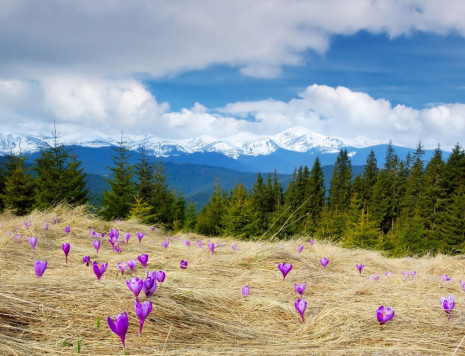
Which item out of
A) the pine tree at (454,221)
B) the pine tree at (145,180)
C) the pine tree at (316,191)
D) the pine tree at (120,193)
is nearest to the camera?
the pine tree at (120,193)

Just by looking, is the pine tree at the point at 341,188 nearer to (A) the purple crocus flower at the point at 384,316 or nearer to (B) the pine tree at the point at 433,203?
(B) the pine tree at the point at 433,203

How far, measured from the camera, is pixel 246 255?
444 centimetres

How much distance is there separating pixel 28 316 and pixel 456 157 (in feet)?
162

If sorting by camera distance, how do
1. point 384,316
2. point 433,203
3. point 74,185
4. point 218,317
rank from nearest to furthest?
point 384,316 < point 218,317 < point 74,185 < point 433,203

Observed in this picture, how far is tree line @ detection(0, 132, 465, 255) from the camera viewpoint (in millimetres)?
21297

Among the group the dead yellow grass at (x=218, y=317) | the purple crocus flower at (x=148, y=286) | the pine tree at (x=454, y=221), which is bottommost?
the pine tree at (x=454, y=221)

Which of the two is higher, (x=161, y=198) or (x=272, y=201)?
(x=161, y=198)

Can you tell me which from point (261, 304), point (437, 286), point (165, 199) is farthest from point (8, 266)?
point (165, 199)

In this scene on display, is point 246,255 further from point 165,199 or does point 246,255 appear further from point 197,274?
point 165,199

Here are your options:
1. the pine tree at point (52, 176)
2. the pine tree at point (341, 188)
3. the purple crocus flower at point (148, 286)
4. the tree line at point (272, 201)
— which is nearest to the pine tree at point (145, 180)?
the tree line at point (272, 201)

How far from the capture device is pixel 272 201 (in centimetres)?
5575

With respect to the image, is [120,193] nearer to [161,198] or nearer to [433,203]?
[161,198]

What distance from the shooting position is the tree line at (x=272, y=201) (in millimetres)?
21297

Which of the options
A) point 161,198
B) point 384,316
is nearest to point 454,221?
point 161,198
